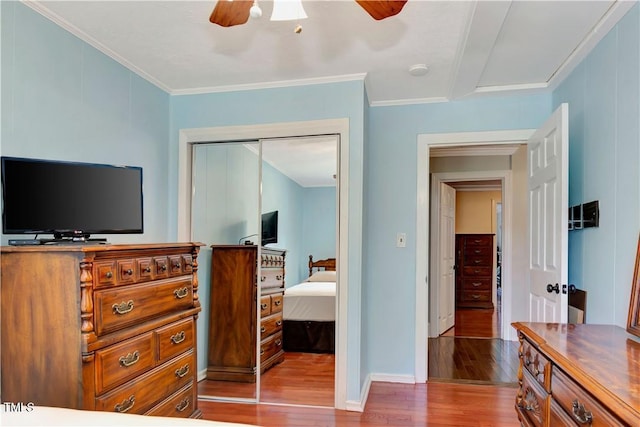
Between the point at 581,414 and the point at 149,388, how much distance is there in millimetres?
1832

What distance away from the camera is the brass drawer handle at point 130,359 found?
1821mm

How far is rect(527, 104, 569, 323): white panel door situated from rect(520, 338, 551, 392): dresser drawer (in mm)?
793

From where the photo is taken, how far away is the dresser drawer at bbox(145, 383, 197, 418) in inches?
81.3

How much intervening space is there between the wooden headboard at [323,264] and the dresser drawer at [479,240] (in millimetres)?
5311

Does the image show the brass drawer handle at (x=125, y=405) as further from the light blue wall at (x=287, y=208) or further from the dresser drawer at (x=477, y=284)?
the dresser drawer at (x=477, y=284)

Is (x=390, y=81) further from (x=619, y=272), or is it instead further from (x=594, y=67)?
(x=619, y=272)

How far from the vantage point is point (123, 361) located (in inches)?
71.7

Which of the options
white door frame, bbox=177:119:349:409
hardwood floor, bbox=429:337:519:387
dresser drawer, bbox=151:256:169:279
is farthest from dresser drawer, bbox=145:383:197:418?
hardwood floor, bbox=429:337:519:387

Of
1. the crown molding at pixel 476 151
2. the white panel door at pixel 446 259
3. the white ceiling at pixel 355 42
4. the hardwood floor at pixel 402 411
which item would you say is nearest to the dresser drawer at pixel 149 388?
the hardwood floor at pixel 402 411

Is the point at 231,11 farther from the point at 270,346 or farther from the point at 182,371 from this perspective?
the point at 270,346

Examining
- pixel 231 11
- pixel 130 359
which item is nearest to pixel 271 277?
pixel 130 359

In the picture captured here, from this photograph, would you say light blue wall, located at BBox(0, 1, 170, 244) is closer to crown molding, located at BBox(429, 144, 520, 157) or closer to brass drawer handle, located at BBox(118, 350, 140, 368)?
brass drawer handle, located at BBox(118, 350, 140, 368)

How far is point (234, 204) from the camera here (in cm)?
321

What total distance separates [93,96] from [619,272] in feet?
10.3
